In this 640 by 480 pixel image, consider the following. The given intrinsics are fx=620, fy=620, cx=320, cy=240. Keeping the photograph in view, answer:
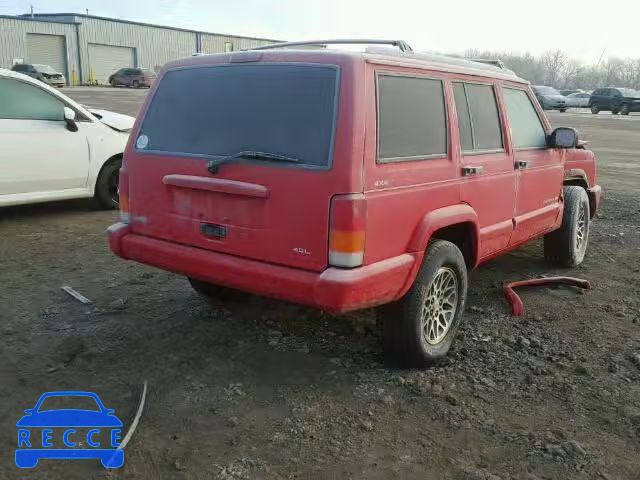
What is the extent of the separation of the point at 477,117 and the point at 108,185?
5.30m

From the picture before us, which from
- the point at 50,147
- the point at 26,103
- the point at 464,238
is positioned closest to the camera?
the point at 464,238

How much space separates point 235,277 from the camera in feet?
11.5

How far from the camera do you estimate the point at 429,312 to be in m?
3.86

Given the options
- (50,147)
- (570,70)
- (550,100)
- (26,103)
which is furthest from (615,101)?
(570,70)

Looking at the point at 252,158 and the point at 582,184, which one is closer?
the point at 252,158

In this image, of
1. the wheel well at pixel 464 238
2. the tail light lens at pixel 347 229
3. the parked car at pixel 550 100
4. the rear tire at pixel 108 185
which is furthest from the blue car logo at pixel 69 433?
the parked car at pixel 550 100

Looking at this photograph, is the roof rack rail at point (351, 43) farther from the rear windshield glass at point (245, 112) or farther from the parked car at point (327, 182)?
the rear windshield glass at point (245, 112)

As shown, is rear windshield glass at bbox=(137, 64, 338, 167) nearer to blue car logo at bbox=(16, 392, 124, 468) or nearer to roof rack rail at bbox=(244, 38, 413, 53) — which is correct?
roof rack rail at bbox=(244, 38, 413, 53)

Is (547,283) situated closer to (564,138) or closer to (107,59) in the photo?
(564,138)

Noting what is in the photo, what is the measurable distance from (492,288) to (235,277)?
280cm

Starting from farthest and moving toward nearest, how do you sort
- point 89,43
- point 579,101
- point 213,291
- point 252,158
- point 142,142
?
point 89,43, point 579,101, point 213,291, point 142,142, point 252,158

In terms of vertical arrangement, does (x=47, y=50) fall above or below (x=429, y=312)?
above

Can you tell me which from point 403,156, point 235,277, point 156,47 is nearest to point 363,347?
point 235,277

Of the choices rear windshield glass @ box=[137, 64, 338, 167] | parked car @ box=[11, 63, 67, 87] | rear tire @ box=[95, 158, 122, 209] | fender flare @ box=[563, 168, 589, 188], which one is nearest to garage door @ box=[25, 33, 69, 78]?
parked car @ box=[11, 63, 67, 87]
